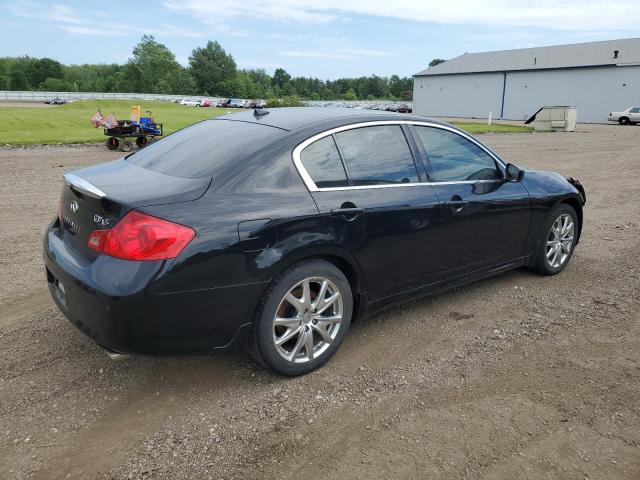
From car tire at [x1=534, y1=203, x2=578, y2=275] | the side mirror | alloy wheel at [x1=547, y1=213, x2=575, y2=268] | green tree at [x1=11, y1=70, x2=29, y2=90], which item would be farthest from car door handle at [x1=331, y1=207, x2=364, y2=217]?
green tree at [x1=11, y1=70, x2=29, y2=90]

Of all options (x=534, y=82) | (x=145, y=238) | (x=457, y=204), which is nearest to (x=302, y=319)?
(x=145, y=238)

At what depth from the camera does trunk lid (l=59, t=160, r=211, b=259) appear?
2.94 metres

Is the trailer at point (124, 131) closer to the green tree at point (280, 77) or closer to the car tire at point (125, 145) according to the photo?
the car tire at point (125, 145)

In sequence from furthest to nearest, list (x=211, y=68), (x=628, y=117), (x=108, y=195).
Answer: (x=211, y=68) → (x=628, y=117) → (x=108, y=195)

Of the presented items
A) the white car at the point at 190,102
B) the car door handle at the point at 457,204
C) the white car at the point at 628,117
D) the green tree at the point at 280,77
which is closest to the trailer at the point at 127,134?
the car door handle at the point at 457,204

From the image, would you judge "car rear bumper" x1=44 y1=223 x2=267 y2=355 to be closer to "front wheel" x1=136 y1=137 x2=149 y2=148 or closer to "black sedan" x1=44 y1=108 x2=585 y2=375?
"black sedan" x1=44 y1=108 x2=585 y2=375

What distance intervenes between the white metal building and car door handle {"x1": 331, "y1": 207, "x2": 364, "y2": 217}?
54619mm

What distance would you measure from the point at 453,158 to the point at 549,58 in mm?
60496

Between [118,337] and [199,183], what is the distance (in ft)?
3.18

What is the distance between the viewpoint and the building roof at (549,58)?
5147 centimetres

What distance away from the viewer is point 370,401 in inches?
127

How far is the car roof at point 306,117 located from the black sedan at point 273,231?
0.07 ft

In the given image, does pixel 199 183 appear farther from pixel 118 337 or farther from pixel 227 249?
pixel 118 337

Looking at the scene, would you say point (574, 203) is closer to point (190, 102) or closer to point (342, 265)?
point (342, 265)
